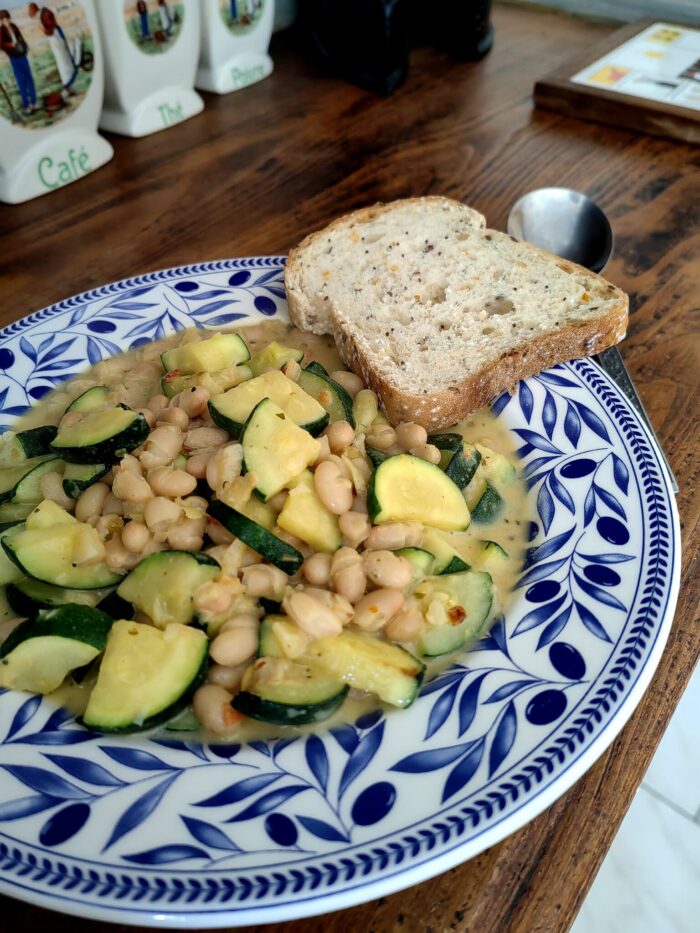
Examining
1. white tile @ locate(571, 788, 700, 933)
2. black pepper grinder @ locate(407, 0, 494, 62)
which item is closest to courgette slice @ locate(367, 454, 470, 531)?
white tile @ locate(571, 788, 700, 933)

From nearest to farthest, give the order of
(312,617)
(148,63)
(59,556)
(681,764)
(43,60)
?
(312,617) → (59,556) → (43,60) → (681,764) → (148,63)

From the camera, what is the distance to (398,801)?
44.8 inches

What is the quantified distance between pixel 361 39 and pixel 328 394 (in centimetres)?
247

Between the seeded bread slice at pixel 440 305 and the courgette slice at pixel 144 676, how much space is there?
2.83 ft

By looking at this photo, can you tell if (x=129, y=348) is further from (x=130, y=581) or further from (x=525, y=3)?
(x=525, y=3)

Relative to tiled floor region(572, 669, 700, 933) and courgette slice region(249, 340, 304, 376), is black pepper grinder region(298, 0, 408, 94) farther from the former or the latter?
tiled floor region(572, 669, 700, 933)

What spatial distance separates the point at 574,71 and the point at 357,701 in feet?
10.6

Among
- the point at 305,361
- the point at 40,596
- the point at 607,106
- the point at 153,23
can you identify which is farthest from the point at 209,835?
the point at 607,106

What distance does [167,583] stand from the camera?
1388 millimetres

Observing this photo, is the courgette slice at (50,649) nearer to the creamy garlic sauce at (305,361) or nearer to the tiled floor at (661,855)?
the creamy garlic sauce at (305,361)

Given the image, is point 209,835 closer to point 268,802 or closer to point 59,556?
point 268,802

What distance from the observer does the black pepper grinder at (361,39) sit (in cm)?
340

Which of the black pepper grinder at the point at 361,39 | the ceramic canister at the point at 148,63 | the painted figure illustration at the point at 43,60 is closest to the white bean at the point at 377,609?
the painted figure illustration at the point at 43,60

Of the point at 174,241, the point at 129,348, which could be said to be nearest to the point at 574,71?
the point at 174,241
